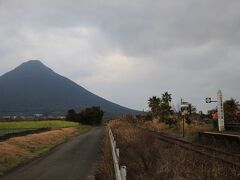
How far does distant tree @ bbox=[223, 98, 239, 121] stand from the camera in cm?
5359

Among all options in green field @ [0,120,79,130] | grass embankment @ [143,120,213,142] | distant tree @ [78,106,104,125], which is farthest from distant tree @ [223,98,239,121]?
distant tree @ [78,106,104,125]

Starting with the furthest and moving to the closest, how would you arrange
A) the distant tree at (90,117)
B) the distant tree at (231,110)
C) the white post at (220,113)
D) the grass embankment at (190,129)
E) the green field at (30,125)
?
the distant tree at (90,117) → the green field at (30,125) → the distant tree at (231,110) → the grass embankment at (190,129) → the white post at (220,113)

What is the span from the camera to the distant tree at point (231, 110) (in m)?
53.6

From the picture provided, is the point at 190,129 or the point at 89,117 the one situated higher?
the point at 89,117

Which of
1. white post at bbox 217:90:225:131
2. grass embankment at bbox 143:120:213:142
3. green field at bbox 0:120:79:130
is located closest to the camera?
white post at bbox 217:90:225:131

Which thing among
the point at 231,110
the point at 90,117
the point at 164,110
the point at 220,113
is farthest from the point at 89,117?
the point at 220,113

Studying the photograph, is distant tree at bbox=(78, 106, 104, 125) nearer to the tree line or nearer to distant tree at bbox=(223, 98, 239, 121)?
the tree line

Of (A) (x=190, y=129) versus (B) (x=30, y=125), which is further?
(B) (x=30, y=125)

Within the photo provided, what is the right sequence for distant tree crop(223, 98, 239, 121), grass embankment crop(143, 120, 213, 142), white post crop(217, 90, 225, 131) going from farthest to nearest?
distant tree crop(223, 98, 239, 121), grass embankment crop(143, 120, 213, 142), white post crop(217, 90, 225, 131)

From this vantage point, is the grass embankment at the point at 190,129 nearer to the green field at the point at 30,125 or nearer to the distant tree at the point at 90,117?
the green field at the point at 30,125

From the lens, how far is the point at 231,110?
56.1 metres

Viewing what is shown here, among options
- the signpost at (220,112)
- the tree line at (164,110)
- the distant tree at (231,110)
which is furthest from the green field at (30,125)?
the signpost at (220,112)

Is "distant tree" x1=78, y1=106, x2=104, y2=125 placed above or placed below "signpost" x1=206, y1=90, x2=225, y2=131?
above

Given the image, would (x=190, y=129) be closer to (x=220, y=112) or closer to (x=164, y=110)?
(x=220, y=112)
